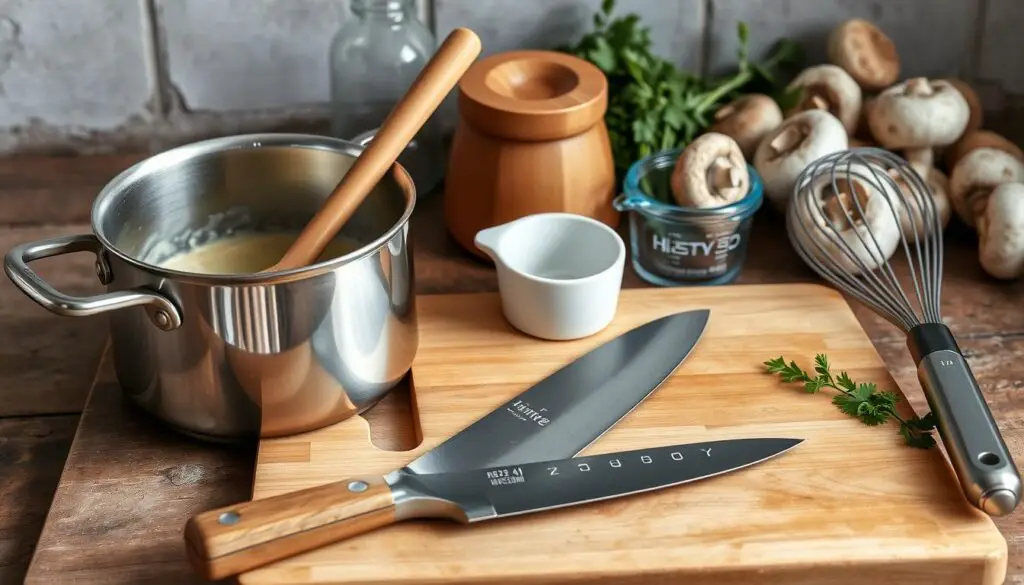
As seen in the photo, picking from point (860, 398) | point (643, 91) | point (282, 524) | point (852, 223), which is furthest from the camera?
point (643, 91)

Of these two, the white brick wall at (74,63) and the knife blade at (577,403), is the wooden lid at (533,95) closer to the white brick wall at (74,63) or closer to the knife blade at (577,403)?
the knife blade at (577,403)

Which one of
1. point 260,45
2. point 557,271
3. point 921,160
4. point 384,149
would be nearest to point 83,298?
point 384,149

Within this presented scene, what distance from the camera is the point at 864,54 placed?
1010 millimetres

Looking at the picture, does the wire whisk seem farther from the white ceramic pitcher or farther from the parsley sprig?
the white ceramic pitcher

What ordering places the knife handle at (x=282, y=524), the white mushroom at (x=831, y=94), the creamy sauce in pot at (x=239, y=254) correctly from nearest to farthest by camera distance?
1. the knife handle at (x=282, y=524)
2. the creamy sauce in pot at (x=239, y=254)
3. the white mushroom at (x=831, y=94)

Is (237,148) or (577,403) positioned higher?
(237,148)

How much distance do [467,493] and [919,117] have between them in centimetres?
52

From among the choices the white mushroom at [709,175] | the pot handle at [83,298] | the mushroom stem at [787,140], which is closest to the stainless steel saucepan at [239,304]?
the pot handle at [83,298]

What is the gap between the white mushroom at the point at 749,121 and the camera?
97 cm

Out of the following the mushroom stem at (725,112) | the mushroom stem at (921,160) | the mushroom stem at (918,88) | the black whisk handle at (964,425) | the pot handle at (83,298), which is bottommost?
the mushroom stem at (921,160)

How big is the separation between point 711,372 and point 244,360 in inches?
12.1

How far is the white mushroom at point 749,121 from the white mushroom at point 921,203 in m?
0.11

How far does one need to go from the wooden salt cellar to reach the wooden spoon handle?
0.36 ft

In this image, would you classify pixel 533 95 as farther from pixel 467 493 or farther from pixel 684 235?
pixel 467 493
